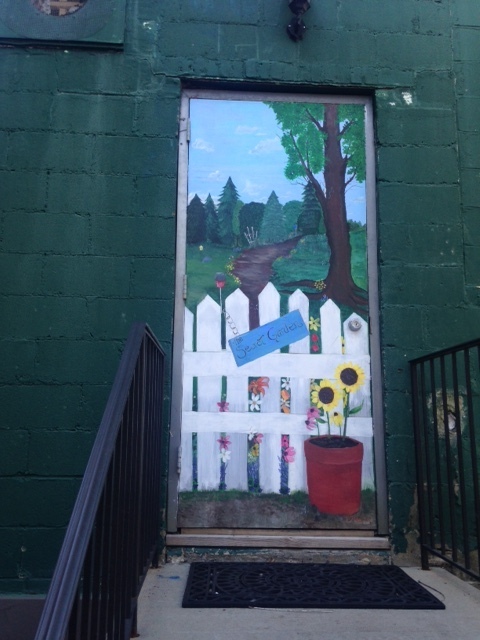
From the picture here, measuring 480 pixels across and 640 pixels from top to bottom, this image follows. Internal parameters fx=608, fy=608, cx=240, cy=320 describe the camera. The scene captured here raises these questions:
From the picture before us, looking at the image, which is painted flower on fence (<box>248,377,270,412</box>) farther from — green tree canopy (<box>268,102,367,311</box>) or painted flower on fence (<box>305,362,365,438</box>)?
green tree canopy (<box>268,102,367,311</box>)

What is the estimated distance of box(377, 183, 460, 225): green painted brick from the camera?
3842mm

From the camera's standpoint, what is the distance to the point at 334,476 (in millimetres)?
3529

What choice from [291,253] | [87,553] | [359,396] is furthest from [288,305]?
[87,553]

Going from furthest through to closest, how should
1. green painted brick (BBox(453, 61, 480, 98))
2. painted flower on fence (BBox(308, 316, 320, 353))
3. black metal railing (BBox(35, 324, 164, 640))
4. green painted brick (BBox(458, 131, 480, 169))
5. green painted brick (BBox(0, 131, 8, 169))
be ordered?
green painted brick (BBox(453, 61, 480, 98)) < green painted brick (BBox(458, 131, 480, 169)) < green painted brick (BBox(0, 131, 8, 169)) < painted flower on fence (BBox(308, 316, 320, 353)) < black metal railing (BBox(35, 324, 164, 640))

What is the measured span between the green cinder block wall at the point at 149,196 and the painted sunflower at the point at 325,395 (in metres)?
0.30

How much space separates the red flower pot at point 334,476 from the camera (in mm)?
3506

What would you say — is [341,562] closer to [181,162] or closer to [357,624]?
[357,624]

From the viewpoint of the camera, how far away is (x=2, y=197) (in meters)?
3.77

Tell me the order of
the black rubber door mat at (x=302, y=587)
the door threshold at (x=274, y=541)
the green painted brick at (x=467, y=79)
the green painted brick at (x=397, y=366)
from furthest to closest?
the green painted brick at (x=467, y=79)
the green painted brick at (x=397, y=366)
the door threshold at (x=274, y=541)
the black rubber door mat at (x=302, y=587)

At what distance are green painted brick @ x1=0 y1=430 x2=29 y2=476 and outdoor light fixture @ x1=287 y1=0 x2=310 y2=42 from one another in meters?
3.06

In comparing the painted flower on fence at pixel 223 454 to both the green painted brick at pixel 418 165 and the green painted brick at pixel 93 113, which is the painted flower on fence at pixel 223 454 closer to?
the green painted brick at pixel 418 165

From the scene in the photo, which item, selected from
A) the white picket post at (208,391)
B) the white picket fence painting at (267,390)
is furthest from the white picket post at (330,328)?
the white picket post at (208,391)

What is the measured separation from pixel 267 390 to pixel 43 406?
1.31 metres

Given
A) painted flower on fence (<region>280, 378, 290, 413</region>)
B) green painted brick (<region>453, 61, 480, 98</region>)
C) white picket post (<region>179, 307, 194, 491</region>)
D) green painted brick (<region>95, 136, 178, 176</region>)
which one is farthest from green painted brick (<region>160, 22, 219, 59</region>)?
painted flower on fence (<region>280, 378, 290, 413</region>)
